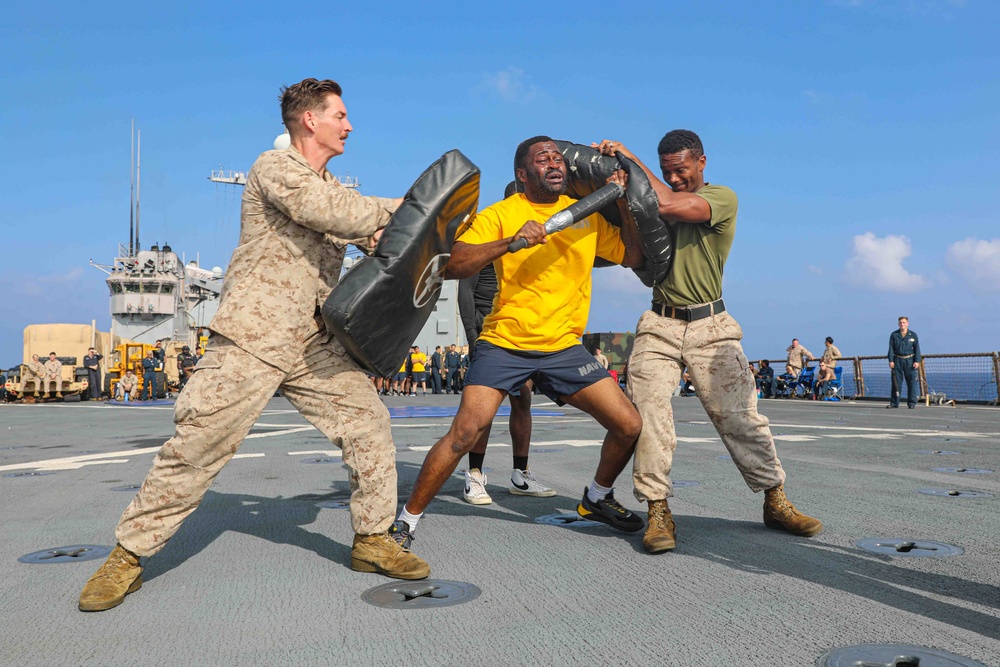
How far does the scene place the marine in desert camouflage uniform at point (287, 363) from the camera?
2.70 m

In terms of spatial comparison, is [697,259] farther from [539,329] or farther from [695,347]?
[539,329]

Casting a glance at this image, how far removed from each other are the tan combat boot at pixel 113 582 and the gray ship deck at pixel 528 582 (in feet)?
0.16

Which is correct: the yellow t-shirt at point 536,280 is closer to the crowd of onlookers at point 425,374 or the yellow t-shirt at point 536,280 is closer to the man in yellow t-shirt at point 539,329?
the man in yellow t-shirt at point 539,329

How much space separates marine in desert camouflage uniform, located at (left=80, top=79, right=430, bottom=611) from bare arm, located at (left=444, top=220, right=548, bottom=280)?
1.73 ft

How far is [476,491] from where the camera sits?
4.53 metres

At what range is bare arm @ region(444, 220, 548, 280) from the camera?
10.6ft

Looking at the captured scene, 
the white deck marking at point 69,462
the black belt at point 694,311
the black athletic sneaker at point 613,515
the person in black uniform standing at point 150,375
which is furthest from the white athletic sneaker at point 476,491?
the person in black uniform standing at point 150,375

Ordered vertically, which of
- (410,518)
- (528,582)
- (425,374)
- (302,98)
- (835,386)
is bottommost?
(528,582)

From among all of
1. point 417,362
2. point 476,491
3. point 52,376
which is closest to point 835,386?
point 417,362

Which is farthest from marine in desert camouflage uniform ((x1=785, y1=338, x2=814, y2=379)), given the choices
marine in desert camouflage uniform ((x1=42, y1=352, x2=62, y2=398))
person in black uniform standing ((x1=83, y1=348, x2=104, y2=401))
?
marine in desert camouflage uniform ((x1=42, y1=352, x2=62, y2=398))

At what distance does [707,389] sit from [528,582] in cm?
140

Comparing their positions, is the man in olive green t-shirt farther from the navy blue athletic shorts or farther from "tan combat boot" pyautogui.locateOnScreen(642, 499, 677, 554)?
the navy blue athletic shorts

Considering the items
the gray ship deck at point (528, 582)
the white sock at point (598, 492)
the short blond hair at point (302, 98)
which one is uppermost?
the short blond hair at point (302, 98)

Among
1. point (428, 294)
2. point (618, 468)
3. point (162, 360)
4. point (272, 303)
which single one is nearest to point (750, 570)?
point (618, 468)
